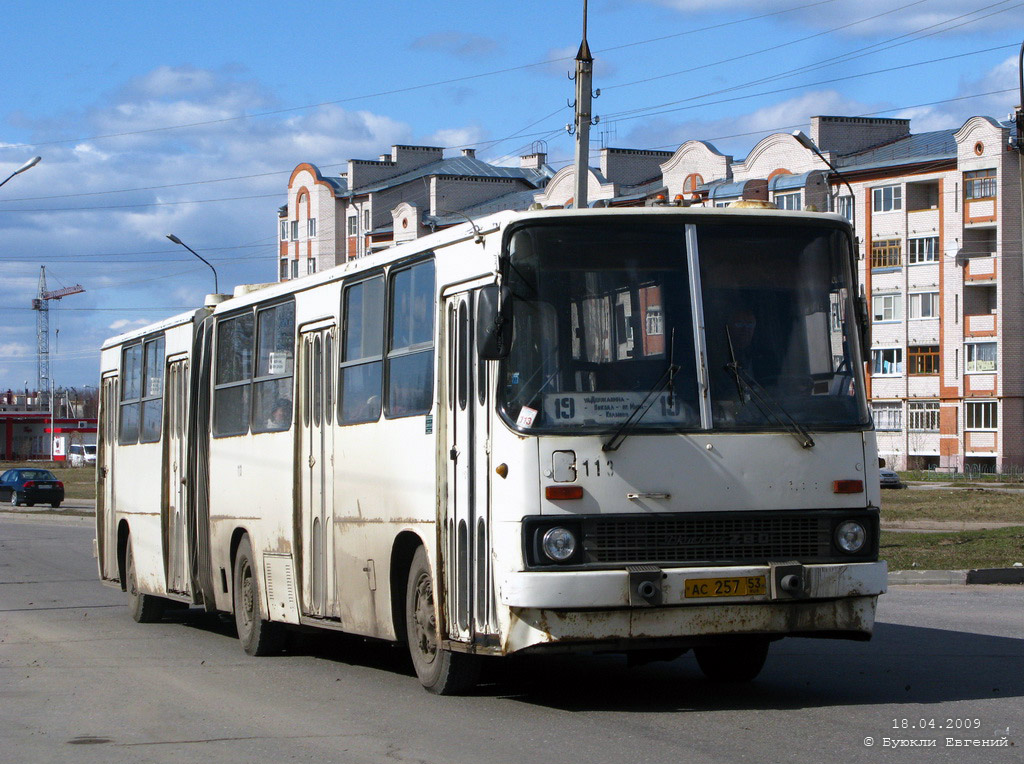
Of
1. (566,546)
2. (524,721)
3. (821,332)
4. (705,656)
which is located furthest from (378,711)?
(821,332)

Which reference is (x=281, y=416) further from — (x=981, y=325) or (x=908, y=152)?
(x=908, y=152)

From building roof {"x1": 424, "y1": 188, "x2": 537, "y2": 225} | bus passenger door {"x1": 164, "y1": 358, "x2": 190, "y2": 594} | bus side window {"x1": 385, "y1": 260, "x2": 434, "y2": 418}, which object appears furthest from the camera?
building roof {"x1": 424, "y1": 188, "x2": 537, "y2": 225}

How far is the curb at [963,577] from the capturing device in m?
18.7

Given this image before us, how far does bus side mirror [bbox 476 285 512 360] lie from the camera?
854 cm

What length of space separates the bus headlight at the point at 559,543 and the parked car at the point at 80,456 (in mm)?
108380

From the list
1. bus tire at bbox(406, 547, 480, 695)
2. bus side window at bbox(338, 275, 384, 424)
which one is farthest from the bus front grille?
bus side window at bbox(338, 275, 384, 424)

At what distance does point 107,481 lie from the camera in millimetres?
18469

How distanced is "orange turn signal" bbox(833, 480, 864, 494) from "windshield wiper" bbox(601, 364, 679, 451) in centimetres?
117

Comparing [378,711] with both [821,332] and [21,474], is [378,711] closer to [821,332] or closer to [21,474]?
[821,332]

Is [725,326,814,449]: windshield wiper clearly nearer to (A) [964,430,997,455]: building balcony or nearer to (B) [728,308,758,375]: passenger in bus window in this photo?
(B) [728,308,758,375]: passenger in bus window

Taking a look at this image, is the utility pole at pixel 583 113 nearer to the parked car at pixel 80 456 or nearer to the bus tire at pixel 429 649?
the bus tire at pixel 429 649

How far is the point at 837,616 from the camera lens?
29.4ft

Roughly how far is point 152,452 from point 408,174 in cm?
8184

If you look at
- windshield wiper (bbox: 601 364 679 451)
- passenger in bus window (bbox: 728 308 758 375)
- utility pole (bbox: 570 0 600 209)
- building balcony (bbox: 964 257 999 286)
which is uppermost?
building balcony (bbox: 964 257 999 286)
